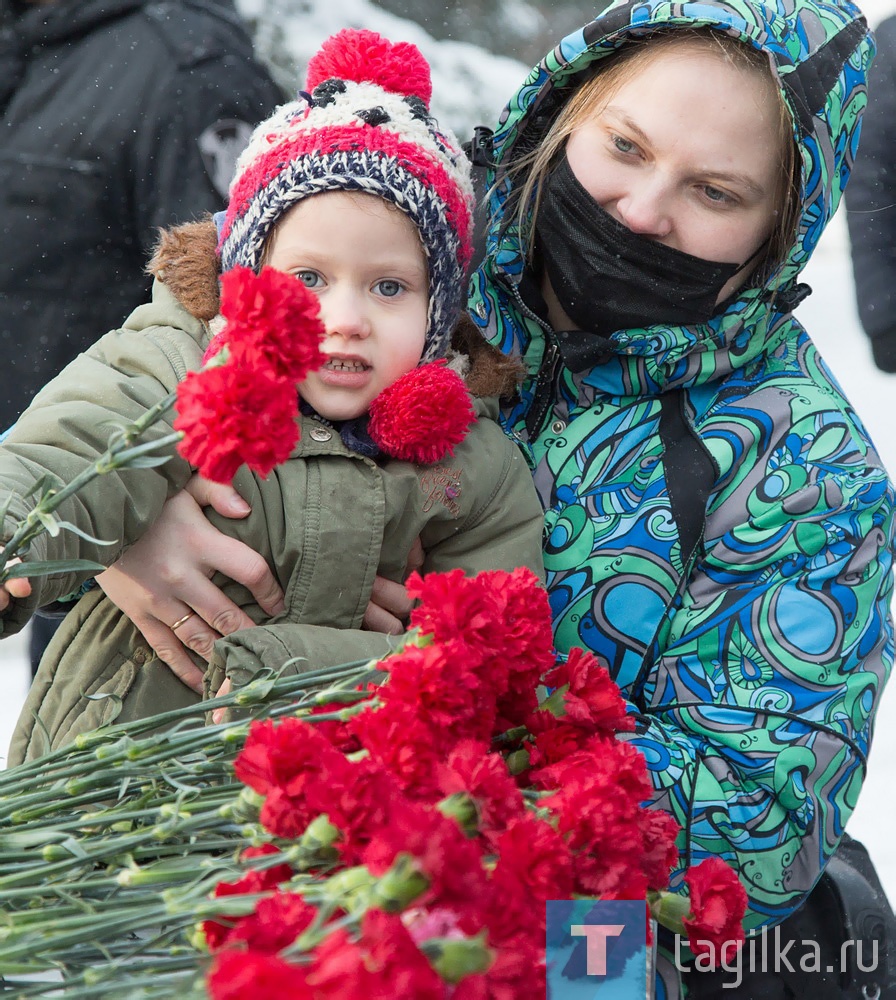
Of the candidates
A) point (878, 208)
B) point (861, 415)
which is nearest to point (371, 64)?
point (878, 208)

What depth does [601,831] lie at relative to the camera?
0.85m

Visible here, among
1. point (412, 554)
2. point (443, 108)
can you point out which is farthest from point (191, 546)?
point (443, 108)

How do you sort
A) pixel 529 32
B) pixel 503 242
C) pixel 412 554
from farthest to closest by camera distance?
pixel 529 32 < pixel 503 242 < pixel 412 554

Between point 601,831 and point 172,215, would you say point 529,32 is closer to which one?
point 172,215

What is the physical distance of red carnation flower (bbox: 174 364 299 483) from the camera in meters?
0.81

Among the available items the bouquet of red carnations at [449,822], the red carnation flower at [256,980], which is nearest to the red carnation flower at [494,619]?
the bouquet of red carnations at [449,822]

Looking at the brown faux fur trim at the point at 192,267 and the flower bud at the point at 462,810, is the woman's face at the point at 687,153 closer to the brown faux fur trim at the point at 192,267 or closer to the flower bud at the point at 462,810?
the brown faux fur trim at the point at 192,267

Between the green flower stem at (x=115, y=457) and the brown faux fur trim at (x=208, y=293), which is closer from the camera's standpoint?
the green flower stem at (x=115, y=457)

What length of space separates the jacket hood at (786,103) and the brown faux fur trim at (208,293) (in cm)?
5

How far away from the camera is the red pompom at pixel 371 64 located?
1718mm

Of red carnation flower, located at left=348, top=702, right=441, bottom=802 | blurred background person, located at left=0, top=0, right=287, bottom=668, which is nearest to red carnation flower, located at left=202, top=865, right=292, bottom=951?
red carnation flower, located at left=348, top=702, right=441, bottom=802

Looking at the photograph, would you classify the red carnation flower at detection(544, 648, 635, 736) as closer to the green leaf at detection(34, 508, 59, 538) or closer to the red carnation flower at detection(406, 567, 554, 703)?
the red carnation flower at detection(406, 567, 554, 703)

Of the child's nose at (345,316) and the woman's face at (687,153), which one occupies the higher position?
the woman's face at (687,153)

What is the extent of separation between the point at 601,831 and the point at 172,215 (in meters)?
2.37
